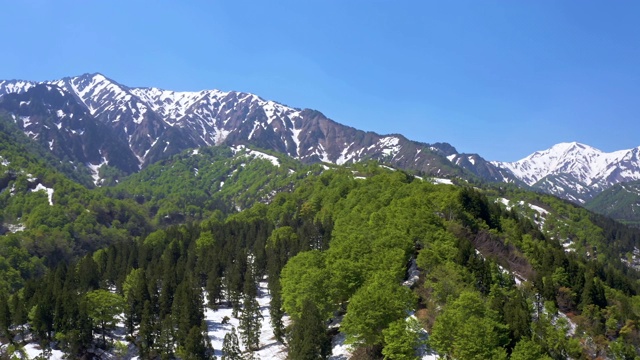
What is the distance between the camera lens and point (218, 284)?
96875 millimetres

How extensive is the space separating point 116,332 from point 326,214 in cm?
8418

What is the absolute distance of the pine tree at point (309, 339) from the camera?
189ft

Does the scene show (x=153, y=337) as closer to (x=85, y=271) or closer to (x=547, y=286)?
(x=85, y=271)

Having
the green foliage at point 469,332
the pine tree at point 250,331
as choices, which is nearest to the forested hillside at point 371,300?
the green foliage at point 469,332

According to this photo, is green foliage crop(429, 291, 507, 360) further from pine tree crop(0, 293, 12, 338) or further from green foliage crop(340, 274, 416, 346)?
pine tree crop(0, 293, 12, 338)

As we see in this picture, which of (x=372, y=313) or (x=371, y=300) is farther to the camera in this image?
(x=371, y=300)

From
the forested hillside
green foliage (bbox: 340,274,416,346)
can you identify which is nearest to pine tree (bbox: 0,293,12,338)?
the forested hillside

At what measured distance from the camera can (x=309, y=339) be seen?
58.5 metres

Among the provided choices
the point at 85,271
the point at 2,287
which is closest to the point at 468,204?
the point at 85,271

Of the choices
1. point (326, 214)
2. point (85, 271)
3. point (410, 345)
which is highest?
point (326, 214)

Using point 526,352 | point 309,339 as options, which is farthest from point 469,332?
point 309,339

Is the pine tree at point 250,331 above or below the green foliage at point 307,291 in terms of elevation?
below

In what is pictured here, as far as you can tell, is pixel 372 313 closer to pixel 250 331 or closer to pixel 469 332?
pixel 469 332

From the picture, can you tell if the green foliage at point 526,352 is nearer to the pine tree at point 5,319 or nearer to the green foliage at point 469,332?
the green foliage at point 469,332
